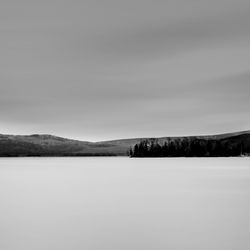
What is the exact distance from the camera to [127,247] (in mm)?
15500

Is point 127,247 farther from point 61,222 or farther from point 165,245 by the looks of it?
point 61,222

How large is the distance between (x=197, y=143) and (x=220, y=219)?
7030 inches

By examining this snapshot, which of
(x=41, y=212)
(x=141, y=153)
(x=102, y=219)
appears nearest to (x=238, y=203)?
(x=102, y=219)

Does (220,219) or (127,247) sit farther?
(220,219)

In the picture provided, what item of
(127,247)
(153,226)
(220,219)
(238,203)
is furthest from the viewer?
(238,203)

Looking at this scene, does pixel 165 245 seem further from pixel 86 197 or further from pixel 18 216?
pixel 86 197

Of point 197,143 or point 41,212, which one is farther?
point 197,143

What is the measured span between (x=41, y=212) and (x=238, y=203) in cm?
1307

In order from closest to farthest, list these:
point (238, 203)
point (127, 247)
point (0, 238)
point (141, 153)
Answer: point (127, 247), point (0, 238), point (238, 203), point (141, 153)

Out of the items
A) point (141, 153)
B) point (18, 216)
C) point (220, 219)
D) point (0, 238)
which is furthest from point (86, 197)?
point (141, 153)

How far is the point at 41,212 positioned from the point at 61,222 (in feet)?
14.4

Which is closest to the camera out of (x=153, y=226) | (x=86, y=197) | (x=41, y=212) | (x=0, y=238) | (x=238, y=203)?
(x=0, y=238)

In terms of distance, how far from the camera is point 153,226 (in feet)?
66.1

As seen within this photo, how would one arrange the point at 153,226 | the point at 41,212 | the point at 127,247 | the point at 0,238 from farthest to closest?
the point at 41,212 < the point at 153,226 < the point at 0,238 < the point at 127,247
